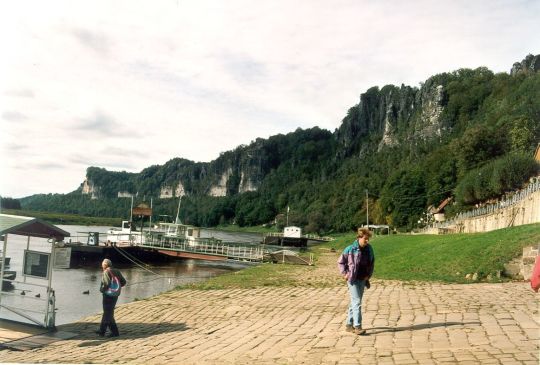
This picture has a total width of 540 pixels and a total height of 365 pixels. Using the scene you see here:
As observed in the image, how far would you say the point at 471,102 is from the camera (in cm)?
14100

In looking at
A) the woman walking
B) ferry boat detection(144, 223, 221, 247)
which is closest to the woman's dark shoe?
the woman walking

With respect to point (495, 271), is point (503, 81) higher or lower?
higher

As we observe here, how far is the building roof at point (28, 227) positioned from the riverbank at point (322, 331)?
2.21m

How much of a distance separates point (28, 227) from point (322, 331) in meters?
7.00

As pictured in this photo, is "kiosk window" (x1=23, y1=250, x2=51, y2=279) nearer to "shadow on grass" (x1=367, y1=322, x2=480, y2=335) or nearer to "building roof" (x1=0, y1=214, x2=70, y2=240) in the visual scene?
"building roof" (x1=0, y1=214, x2=70, y2=240)

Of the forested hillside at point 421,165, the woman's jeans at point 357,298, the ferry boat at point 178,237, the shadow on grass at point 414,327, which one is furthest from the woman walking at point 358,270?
the forested hillside at point 421,165

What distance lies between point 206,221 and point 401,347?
187 meters

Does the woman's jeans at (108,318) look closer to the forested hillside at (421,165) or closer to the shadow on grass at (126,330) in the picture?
the shadow on grass at (126,330)

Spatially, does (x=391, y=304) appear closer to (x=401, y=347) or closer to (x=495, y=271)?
(x=401, y=347)

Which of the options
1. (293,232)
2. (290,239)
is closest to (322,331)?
(290,239)

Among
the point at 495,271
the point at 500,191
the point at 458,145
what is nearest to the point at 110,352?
the point at 495,271

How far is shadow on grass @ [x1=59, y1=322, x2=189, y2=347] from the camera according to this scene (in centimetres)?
1057

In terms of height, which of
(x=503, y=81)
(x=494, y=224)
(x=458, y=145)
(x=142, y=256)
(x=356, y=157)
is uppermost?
(x=503, y=81)

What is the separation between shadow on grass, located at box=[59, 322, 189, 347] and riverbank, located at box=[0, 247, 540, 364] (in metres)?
0.02
